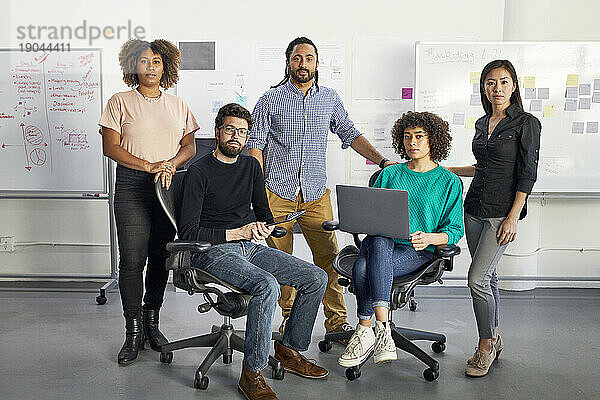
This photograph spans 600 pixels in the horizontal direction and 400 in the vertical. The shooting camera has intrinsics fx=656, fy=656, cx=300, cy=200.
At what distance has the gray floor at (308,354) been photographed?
254cm

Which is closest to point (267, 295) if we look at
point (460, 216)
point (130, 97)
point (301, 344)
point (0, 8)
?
point (301, 344)

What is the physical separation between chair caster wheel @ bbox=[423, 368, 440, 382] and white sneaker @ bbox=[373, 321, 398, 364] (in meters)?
0.19

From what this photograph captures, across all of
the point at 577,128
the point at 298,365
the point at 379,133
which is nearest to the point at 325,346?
the point at 298,365

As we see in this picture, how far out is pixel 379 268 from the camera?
2566mm

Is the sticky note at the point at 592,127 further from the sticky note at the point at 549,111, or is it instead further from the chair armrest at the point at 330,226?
the chair armrest at the point at 330,226

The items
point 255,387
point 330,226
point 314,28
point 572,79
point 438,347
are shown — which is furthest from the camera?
point 314,28

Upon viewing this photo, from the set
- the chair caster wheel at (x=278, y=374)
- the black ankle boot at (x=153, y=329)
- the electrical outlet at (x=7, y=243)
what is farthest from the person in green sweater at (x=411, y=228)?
the electrical outlet at (x=7, y=243)

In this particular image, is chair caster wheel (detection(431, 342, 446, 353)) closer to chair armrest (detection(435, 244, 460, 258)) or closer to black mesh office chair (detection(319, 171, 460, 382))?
black mesh office chair (detection(319, 171, 460, 382))

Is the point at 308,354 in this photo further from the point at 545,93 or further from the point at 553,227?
the point at 545,93

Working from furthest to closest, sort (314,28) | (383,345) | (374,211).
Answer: (314,28) → (374,211) → (383,345)

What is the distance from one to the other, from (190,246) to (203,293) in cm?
23

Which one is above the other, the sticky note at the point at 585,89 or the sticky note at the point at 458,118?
the sticky note at the point at 585,89

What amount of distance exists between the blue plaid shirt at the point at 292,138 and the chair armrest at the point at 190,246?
63 cm

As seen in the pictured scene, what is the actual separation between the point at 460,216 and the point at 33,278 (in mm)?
2601
